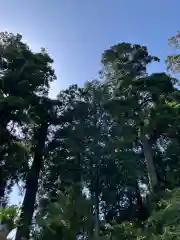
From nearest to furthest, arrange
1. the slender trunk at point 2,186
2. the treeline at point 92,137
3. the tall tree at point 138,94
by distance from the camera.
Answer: the slender trunk at point 2,186 < the treeline at point 92,137 < the tall tree at point 138,94

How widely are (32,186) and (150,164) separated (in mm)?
7348

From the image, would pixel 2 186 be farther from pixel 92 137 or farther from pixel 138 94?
pixel 138 94

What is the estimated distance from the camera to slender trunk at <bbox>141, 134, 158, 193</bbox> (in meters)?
16.4

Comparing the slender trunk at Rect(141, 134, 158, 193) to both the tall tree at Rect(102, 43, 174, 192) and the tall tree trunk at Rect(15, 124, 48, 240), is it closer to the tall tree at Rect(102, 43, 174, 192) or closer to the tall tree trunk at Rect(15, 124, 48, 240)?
the tall tree at Rect(102, 43, 174, 192)

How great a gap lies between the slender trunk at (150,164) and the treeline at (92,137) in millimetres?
17

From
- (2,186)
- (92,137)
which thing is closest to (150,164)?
(92,137)

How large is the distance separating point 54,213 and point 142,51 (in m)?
14.5

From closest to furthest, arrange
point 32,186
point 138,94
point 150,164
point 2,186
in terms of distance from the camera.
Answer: point 2,186 < point 32,186 < point 150,164 < point 138,94

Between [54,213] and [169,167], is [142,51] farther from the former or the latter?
[54,213]

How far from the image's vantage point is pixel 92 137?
1777cm

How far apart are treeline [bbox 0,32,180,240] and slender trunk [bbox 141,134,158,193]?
2 cm

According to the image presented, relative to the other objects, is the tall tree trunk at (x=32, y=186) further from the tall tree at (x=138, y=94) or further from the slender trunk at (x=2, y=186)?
the tall tree at (x=138, y=94)

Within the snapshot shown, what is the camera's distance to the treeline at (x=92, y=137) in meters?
16.4

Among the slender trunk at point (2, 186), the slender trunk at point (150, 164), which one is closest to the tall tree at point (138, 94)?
the slender trunk at point (150, 164)
